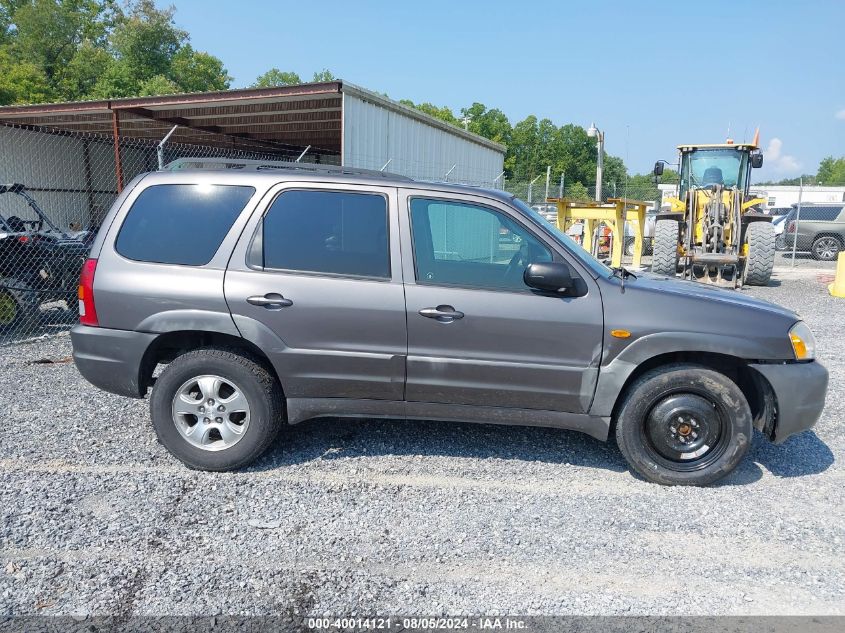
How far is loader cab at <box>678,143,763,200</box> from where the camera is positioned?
13477 millimetres

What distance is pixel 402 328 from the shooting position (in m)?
3.80

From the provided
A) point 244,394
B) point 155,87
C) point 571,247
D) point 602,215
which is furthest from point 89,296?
point 155,87

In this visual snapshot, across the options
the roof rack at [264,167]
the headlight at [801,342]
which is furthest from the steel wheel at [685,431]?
the roof rack at [264,167]

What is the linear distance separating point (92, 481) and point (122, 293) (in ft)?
3.97

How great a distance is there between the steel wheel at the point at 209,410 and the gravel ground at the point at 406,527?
260 mm

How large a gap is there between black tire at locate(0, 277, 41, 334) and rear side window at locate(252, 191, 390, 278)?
576 cm

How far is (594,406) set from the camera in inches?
151

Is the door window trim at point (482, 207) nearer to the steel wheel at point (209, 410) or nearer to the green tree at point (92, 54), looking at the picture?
the steel wheel at point (209, 410)

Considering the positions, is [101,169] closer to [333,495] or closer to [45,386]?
[45,386]

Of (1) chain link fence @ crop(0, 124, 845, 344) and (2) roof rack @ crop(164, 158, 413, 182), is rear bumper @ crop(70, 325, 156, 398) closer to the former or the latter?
(2) roof rack @ crop(164, 158, 413, 182)

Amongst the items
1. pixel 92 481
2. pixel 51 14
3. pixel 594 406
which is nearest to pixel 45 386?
pixel 92 481

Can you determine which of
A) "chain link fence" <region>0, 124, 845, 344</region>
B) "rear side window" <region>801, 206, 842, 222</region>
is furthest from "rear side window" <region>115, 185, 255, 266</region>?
"rear side window" <region>801, 206, 842, 222</region>

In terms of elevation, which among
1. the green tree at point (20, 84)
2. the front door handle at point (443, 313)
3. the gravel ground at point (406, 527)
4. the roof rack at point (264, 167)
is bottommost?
the gravel ground at point (406, 527)

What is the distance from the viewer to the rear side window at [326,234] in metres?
3.90
